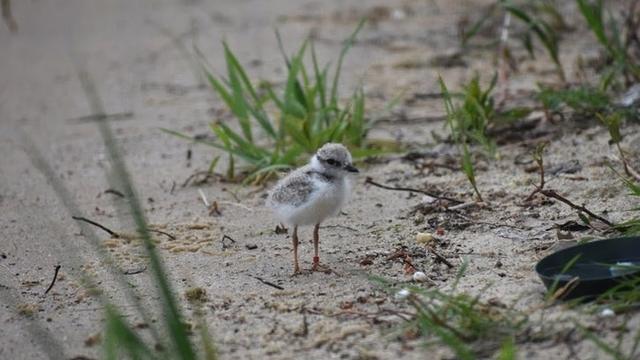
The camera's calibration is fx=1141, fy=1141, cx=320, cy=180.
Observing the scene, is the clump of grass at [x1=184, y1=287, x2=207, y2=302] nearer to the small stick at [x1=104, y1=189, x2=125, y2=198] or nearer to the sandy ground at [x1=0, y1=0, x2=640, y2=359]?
the sandy ground at [x1=0, y1=0, x2=640, y2=359]

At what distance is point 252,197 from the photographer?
512cm

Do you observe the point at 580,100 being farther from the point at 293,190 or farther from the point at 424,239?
the point at 293,190

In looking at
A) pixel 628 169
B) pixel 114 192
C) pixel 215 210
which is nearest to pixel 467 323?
pixel 628 169

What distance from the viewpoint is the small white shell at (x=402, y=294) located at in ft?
11.5

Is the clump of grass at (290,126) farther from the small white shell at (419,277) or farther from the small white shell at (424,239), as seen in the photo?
the small white shell at (419,277)

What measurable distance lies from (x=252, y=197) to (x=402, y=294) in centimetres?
171

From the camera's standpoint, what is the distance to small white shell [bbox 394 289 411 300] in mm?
3493

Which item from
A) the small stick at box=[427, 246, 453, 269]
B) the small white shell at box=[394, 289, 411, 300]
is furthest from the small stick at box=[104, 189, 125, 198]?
the small white shell at box=[394, 289, 411, 300]

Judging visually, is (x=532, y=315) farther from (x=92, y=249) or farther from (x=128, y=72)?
(x=128, y=72)

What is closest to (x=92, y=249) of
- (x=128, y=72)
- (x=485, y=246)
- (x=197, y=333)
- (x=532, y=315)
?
(x=197, y=333)

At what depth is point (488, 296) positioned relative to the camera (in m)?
3.53

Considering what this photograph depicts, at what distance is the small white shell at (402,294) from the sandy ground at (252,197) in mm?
28

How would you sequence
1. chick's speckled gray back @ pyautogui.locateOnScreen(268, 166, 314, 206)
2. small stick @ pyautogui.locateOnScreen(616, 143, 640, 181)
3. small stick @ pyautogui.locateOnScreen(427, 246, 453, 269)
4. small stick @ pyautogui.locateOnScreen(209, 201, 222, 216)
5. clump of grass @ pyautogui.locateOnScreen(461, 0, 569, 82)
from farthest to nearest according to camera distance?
1. clump of grass @ pyautogui.locateOnScreen(461, 0, 569, 82)
2. small stick @ pyautogui.locateOnScreen(209, 201, 222, 216)
3. small stick @ pyautogui.locateOnScreen(616, 143, 640, 181)
4. chick's speckled gray back @ pyautogui.locateOnScreen(268, 166, 314, 206)
5. small stick @ pyautogui.locateOnScreen(427, 246, 453, 269)

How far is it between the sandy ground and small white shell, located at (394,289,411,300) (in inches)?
1.1
